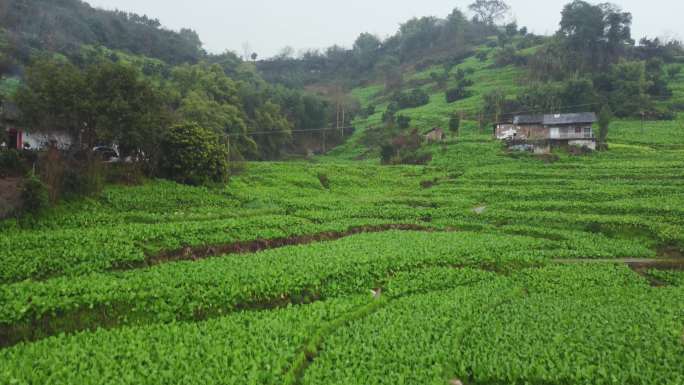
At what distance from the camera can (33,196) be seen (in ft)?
66.0

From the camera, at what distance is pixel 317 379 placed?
387 inches

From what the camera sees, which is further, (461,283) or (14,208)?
(14,208)

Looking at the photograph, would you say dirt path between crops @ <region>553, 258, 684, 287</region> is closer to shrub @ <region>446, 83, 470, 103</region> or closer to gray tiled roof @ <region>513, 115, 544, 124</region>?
gray tiled roof @ <region>513, 115, 544, 124</region>

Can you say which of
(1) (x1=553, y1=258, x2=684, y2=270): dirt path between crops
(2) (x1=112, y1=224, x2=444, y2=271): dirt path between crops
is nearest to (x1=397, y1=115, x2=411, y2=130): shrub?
(2) (x1=112, y1=224, x2=444, y2=271): dirt path between crops

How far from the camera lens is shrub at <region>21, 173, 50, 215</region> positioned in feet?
65.4

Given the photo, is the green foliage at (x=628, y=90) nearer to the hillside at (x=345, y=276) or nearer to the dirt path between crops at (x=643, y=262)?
the hillside at (x=345, y=276)

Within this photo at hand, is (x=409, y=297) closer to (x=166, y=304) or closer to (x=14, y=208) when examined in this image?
(x=166, y=304)

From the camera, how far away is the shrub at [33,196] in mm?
19922

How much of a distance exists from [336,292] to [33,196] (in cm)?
1458

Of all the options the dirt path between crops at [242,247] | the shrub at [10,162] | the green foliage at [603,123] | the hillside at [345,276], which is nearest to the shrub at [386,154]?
the hillside at [345,276]

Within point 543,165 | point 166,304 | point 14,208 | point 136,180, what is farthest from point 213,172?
point 543,165

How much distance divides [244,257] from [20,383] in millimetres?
9664

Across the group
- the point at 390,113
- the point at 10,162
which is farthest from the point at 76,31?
the point at 10,162

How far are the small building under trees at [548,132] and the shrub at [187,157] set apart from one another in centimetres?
3981
